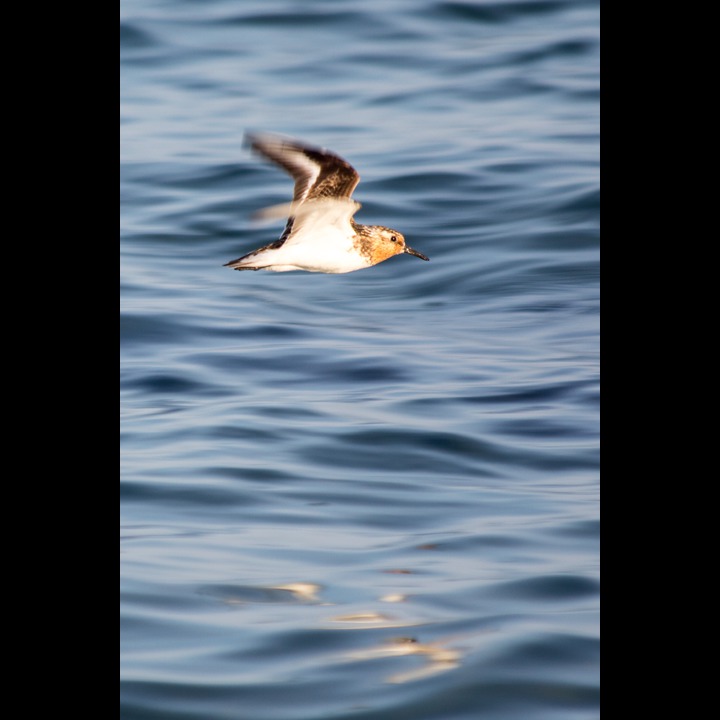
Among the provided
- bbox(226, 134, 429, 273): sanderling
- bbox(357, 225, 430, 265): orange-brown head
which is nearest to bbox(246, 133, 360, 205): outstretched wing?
bbox(226, 134, 429, 273): sanderling

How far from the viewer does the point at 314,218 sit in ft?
17.5

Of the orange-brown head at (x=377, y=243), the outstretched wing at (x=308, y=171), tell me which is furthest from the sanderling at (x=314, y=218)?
the orange-brown head at (x=377, y=243)

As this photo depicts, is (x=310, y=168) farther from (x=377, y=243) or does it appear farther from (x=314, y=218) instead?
(x=377, y=243)

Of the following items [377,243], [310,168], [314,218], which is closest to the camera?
[310,168]

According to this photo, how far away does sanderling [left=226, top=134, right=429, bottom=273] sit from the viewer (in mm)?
4652

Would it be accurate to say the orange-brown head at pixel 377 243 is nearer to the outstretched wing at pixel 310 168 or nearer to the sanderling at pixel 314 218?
the sanderling at pixel 314 218

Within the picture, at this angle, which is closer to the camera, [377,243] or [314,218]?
[314,218]

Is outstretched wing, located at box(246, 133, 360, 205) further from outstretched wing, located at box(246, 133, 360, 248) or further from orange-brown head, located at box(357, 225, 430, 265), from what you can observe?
orange-brown head, located at box(357, 225, 430, 265)

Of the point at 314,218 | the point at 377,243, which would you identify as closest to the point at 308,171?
the point at 314,218

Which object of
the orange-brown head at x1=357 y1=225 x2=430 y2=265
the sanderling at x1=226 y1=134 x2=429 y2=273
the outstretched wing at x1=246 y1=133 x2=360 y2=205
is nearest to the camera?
the outstretched wing at x1=246 y1=133 x2=360 y2=205
